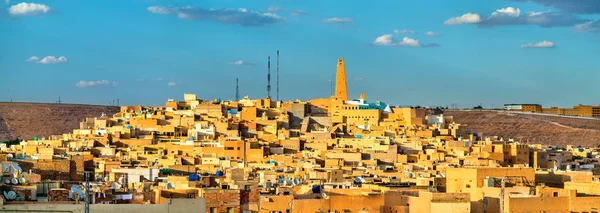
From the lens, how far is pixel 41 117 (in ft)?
414

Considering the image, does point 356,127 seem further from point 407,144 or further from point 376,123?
point 407,144

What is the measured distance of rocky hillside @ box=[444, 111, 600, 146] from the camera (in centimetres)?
11006

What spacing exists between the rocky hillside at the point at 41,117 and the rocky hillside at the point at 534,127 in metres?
32.2

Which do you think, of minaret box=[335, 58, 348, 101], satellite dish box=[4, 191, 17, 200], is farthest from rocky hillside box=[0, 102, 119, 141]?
satellite dish box=[4, 191, 17, 200]

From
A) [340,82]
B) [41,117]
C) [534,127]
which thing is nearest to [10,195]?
[340,82]

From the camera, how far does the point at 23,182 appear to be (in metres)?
Answer: 30.4

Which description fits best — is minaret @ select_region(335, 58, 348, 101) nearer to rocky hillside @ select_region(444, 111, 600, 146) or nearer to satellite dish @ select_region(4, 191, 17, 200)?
rocky hillside @ select_region(444, 111, 600, 146)

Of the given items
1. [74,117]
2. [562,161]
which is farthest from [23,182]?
[74,117]

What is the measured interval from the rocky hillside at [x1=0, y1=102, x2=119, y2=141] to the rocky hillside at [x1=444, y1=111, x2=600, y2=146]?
32226 millimetres

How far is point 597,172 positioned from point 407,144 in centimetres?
1233

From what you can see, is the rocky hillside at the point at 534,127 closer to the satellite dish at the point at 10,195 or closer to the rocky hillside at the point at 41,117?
the rocky hillside at the point at 41,117

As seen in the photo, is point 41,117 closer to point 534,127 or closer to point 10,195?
point 534,127

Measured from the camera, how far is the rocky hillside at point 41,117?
11506 centimetres

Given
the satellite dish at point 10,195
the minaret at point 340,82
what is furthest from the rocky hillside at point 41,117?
the satellite dish at point 10,195
